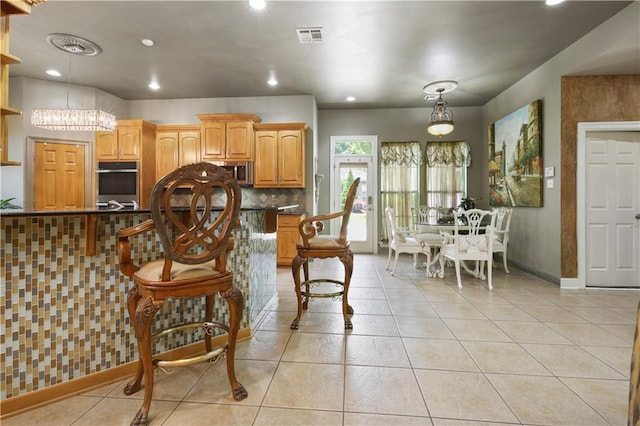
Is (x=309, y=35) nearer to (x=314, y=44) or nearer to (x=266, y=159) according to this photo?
(x=314, y=44)

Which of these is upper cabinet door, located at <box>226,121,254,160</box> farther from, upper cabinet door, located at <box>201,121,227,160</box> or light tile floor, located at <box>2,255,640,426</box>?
light tile floor, located at <box>2,255,640,426</box>

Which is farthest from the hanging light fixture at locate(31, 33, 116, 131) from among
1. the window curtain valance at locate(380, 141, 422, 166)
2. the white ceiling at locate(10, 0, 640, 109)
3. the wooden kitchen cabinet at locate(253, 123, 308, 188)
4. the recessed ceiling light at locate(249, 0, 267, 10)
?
the window curtain valance at locate(380, 141, 422, 166)

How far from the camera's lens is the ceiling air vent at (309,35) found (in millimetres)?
3100

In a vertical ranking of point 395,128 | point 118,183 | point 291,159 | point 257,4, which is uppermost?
point 257,4

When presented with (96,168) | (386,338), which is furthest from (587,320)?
(96,168)

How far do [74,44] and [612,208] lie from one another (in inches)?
269

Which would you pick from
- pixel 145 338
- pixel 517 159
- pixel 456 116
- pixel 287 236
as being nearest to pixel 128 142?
pixel 287 236

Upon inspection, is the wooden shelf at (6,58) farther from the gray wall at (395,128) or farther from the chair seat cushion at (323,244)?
the gray wall at (395,128)

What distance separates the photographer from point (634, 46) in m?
2.92

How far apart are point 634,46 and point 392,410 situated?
4149 millimetres

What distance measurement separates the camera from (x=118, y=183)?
484 cm

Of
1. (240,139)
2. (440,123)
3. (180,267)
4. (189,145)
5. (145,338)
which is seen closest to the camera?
(145,338)

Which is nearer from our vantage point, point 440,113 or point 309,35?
point 309,35

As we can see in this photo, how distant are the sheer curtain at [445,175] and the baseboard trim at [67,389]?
538 centimetres
